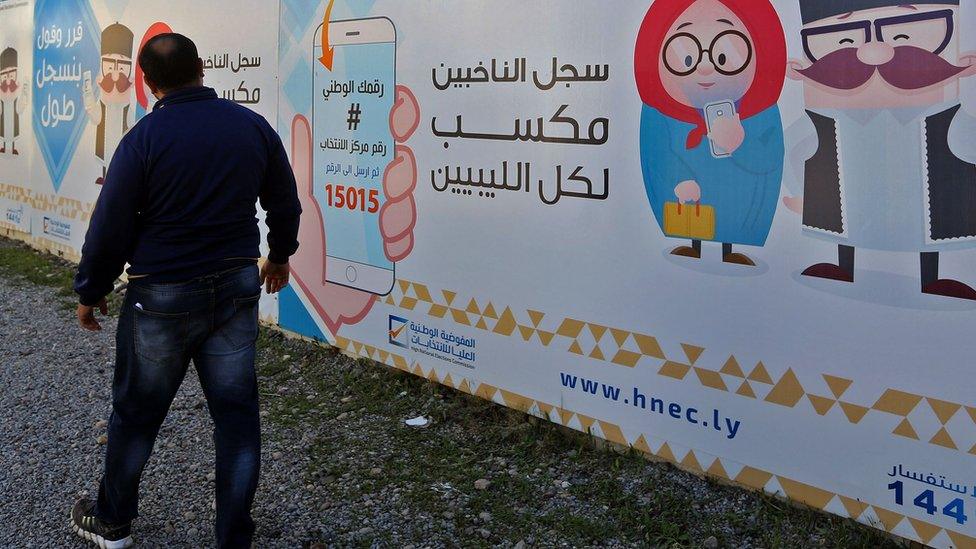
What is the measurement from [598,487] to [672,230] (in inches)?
43.9

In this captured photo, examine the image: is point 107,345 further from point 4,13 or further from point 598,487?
point 4,13

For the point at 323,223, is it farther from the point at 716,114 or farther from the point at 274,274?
the point at 716,114

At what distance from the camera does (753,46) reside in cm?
385

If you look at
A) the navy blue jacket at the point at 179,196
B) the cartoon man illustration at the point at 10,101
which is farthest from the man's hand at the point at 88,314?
the cartoon man illustration at the point at 10,101

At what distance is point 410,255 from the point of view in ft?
18.2

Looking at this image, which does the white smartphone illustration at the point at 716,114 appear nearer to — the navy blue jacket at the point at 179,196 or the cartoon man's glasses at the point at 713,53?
the cartoon man's glasses at the point at 713,53

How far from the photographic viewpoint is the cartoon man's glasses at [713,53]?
3896 millimetres

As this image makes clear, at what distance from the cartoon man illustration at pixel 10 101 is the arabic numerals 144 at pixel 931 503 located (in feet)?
31.4

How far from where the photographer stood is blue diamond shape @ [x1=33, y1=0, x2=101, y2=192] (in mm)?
9141

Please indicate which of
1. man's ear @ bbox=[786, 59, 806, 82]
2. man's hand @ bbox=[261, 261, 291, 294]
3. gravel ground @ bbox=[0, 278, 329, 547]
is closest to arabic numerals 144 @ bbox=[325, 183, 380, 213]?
gravel ground @ bbox=[0, 278, 329, 547]

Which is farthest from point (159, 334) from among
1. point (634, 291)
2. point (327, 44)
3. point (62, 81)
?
point (62, 81)

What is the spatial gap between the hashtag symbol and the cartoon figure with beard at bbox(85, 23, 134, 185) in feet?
11.0

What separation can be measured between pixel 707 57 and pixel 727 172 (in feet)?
1.51

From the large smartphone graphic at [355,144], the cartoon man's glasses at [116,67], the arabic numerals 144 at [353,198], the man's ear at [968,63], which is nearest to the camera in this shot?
the man's ear at [968,63]
